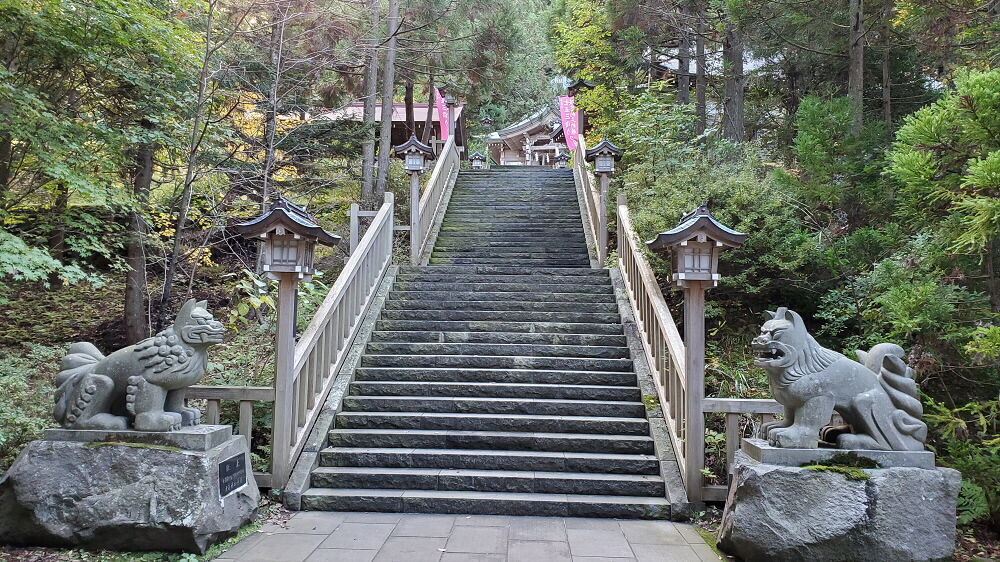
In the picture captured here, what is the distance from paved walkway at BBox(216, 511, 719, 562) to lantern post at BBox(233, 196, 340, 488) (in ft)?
1.87

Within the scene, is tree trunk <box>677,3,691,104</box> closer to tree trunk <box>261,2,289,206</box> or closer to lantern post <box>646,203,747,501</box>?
tree trunk <box>261,2,289,206</box>

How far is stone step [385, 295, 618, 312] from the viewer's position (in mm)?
7016

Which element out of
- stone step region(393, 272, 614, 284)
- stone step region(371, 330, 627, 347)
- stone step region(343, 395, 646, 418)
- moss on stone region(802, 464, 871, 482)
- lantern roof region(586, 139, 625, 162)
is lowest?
stone step region(343, 395, 646, 418)

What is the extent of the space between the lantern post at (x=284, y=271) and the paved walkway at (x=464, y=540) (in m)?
0.57

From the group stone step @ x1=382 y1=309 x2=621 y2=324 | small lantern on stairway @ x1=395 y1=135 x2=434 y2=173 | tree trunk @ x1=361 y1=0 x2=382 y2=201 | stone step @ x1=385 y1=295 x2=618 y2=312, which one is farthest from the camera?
tree trunk @ x1=361 y1=0 x2=382 y2=201

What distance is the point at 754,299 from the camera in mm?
6848

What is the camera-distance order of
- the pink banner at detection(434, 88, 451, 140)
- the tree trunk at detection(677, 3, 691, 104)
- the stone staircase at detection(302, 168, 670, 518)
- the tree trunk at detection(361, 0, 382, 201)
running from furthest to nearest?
the pink banner at detection(434, 88, 451, 140) → the tree trunk at detection(677, 3, 691, 104) → the tree trunk at detection(361, 0, 382, 201) → the stone staircase at detection(302, 168, 670, 518)

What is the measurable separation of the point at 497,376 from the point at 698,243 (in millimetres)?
2582

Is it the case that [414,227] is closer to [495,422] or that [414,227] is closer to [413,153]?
[413,153]

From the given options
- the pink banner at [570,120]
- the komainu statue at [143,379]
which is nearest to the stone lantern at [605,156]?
the pink banner at [570,120]

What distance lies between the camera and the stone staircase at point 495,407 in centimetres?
432

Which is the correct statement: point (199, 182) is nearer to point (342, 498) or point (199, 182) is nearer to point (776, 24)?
point (342, 498)

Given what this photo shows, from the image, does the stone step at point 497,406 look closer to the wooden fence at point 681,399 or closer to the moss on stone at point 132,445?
the wooden fence at point 681,399

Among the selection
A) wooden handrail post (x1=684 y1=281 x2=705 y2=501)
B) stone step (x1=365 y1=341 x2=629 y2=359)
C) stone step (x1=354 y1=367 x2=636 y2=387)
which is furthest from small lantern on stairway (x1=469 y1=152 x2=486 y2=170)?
wooden handrail post (x1=684 y1=281 x2=705 y2=501)
